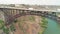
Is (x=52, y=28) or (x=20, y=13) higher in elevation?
(x=20, y=13)

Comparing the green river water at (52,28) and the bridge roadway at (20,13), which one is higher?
the bridge roadway at (20,13)

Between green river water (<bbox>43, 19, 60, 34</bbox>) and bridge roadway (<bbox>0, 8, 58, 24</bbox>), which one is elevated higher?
bridge roadway (<bbox>0, 8, 58, 24</bbox>)

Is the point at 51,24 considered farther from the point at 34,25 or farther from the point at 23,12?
the point at 23,12
